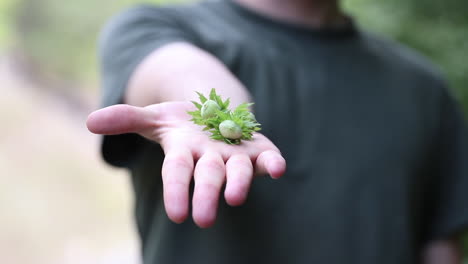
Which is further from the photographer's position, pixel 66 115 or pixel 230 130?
pixel 66 115

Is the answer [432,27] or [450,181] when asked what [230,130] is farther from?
[432,27]

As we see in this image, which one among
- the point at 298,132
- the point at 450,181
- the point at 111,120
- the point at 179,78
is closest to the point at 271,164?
the point at 111,120

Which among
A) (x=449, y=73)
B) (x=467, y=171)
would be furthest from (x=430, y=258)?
(x=449, y=73)

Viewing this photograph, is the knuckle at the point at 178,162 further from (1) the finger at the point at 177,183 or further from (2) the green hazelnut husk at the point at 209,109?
(2) the green hazelnut husk at the point at 209,109

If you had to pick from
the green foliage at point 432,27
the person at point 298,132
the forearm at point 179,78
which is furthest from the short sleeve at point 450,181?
the green foliage at point 432,27

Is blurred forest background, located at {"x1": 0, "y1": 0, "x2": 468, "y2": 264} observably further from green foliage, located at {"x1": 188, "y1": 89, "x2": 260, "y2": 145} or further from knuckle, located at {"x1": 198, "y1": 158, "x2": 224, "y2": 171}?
knuckle, located at {"x1": 198, "y1": 158, "x2": 224, "y2": 171}

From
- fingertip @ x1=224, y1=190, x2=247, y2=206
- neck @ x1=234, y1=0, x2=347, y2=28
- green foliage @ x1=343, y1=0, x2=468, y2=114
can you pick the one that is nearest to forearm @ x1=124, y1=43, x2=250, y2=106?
fingertip @ x1=224, y1=190, x2=247, y2=206

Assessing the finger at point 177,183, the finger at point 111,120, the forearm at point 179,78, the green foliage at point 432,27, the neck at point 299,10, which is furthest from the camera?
the green foliage at point 432,27
